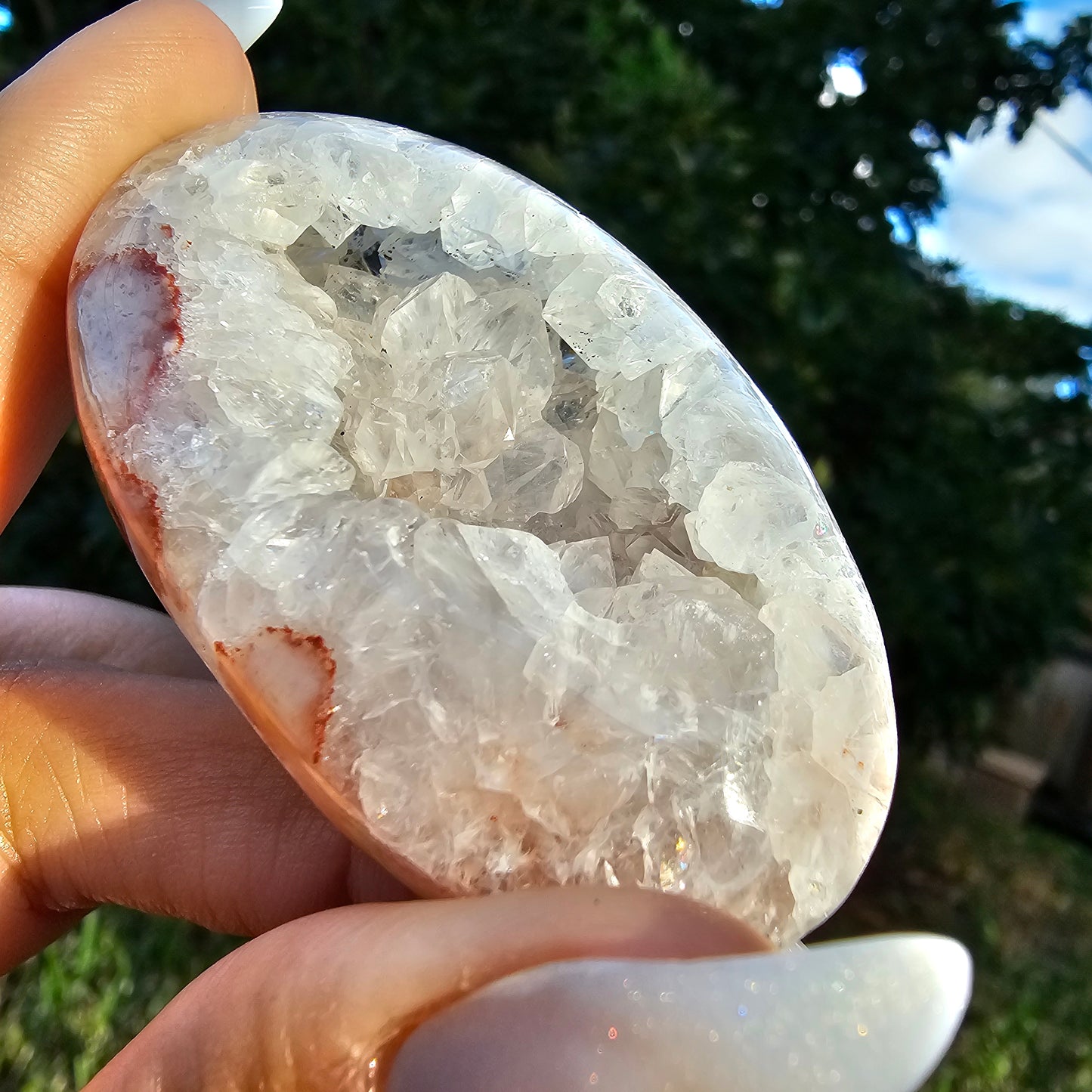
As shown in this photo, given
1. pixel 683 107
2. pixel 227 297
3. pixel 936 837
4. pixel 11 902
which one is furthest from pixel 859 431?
pixel 11 902

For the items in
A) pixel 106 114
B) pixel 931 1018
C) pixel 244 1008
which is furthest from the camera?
pixel 106 114

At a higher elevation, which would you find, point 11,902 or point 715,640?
point 715,640

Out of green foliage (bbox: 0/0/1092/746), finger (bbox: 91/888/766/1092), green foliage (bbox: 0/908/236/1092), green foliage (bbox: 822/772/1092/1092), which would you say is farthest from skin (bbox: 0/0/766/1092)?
green foliage (bbox: 822/772/1092/1092)

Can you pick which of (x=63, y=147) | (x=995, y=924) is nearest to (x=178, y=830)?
(x=63, y=147)

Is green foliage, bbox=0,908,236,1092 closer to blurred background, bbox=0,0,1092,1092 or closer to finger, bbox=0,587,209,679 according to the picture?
blurred background, bbox=0,0,1092,1092

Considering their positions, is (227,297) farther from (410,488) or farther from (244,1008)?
(244,1008)

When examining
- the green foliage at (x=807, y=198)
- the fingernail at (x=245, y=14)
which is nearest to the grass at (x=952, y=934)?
the green foliage at (x=807, y=198)
